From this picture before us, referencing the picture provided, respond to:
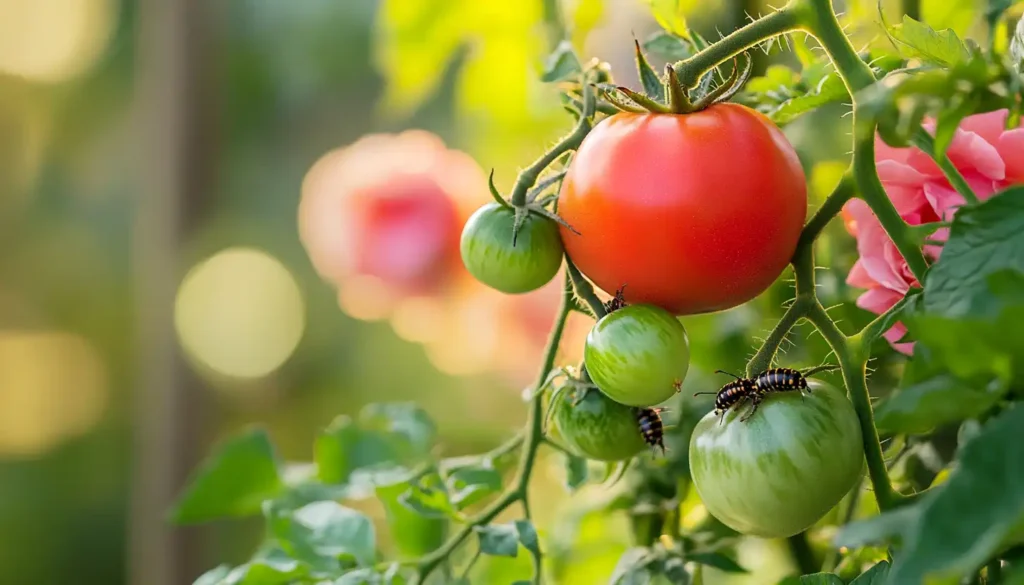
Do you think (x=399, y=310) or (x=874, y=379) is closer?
(x=874, y=379)

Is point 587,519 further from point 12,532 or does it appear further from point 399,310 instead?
point 12,532

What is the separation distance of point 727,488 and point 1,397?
1023 mm

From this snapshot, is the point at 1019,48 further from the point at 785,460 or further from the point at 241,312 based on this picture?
the point at 241,312

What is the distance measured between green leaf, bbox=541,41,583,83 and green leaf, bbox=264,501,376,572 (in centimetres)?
14

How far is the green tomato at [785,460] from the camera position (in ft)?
0.52

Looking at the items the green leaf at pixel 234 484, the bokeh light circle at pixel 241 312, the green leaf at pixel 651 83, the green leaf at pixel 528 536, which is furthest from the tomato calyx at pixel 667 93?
the bokeh light circle at pixel 241 312

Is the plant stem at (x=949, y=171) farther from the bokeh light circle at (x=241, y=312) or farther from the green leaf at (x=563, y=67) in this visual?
the bokeh light circle at (x=241, y=312)

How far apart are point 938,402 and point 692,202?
0.06 m

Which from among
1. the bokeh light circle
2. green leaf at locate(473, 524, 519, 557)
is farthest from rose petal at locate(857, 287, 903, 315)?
the bokeh light circle

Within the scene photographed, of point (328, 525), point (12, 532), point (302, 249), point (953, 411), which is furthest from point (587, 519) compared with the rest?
point (12, 532)

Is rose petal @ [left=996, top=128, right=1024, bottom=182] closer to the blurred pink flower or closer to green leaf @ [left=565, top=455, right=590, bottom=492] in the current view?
the blurred pink flower

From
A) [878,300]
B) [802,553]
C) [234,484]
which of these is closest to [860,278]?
[878,300]

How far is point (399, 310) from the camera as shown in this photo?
1.76 feet

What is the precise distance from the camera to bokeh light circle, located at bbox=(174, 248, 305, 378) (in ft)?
2.88
